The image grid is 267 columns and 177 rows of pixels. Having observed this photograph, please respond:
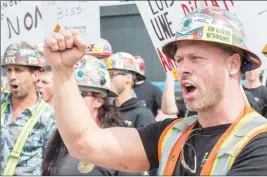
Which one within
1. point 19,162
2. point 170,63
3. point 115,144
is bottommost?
point 19,162

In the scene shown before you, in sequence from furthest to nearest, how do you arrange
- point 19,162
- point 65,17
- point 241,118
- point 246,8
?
point 65,17 < point 19,162 < point 246,8 < point 241,118

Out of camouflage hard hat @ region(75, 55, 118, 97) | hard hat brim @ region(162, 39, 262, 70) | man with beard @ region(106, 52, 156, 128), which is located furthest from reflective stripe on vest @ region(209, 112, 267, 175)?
man with beard @ region(106, 52, 156, 128)

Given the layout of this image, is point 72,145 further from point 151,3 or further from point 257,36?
point 151,3

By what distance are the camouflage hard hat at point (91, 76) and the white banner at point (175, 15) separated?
44cm

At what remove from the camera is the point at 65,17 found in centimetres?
524

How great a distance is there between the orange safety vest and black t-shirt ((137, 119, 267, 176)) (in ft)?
0.08

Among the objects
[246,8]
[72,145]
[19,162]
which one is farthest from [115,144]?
[19,162]

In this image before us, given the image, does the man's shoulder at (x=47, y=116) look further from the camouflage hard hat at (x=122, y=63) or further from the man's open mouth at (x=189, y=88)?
the man's open mouth at (x=189, y=88)

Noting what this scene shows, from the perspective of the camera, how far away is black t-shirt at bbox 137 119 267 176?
213cm

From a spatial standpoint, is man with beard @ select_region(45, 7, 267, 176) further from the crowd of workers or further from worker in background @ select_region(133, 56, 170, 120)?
worker in background @ select_region(133, 56, 170, 120)

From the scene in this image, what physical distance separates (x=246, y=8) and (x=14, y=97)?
7.26 feet

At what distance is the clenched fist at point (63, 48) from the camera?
91.2 inches

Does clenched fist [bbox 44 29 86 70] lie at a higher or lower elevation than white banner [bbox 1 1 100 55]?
lower

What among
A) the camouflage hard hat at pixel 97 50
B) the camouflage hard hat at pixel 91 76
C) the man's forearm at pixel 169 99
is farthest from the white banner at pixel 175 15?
the camouflage hard hat at pixel 97 50
